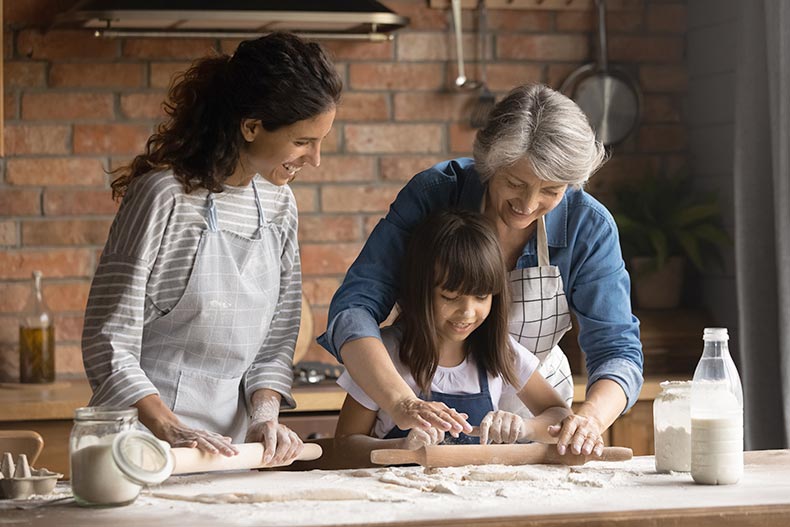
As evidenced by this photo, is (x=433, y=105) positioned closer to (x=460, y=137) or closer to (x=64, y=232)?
(x=460, y=137)

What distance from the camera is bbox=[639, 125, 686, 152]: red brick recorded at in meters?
3.54

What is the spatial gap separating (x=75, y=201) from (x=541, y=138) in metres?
1.70

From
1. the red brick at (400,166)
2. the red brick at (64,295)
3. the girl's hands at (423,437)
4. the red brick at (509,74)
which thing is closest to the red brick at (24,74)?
the red brick at (64,295)

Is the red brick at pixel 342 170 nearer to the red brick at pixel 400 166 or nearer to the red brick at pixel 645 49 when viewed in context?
the red brick at pixel 400 166

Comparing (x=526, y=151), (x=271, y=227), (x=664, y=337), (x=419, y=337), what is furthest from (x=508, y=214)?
(x=664, y=337)

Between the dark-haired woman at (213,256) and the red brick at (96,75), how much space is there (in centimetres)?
121

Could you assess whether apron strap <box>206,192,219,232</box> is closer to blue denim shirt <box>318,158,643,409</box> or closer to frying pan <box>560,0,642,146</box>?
blue denim shirt <box>318,158,643,409</box>

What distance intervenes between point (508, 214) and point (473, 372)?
11.8 inches

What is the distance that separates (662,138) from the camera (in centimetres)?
355

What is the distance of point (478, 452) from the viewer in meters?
1.83

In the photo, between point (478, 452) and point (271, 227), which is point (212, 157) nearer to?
point (271, 227)

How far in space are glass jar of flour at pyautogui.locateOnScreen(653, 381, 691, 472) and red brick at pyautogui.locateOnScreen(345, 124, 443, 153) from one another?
170 centimetres

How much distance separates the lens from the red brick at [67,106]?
3.20 m

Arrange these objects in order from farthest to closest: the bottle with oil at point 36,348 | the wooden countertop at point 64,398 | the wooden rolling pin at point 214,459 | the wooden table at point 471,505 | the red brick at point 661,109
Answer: the red brick at point 661,109, the bottle with oil at point 36,348, the wooden countertop at point 64,398, the wooden rolling pin at point 214,459, the wooden table at point 471,505
